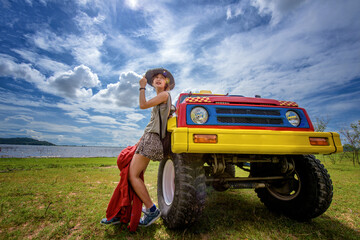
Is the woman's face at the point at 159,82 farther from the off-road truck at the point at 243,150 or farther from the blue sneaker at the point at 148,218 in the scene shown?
the blue sneaker at the point at 148,218

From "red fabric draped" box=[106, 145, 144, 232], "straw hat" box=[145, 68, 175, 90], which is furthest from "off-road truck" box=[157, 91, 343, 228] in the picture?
"straw hat" box=[145, 68, 175, 90]

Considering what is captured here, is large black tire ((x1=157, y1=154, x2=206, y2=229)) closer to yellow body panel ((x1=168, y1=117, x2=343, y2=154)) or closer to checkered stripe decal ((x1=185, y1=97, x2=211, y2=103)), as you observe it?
yellow body panel ((x1=168, y1=117, x2=343, y2=154))

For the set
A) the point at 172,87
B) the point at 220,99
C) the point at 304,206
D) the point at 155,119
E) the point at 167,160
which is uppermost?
the point at 172,87

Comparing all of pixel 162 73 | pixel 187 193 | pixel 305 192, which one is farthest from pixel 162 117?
pixel 305 192

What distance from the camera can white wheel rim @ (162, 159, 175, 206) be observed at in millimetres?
2715

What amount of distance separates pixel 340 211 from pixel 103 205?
4159 mm

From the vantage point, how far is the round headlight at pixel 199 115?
2076 mm

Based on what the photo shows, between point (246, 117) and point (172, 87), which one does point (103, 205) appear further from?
point (246, 117)

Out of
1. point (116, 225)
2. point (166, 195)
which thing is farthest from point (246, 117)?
point (116, 225)

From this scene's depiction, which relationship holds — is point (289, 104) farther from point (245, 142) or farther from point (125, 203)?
point (125, 203)

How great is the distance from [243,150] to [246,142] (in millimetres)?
93

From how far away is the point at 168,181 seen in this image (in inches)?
112

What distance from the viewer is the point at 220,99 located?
2.27 m

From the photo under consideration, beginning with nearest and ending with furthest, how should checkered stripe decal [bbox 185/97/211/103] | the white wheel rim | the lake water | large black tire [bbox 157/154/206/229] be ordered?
large black tire [bbox 157/154/206/229] → checkered stripe decal [bbox 185/97/211/103] → the white wheel rim → the lake water
